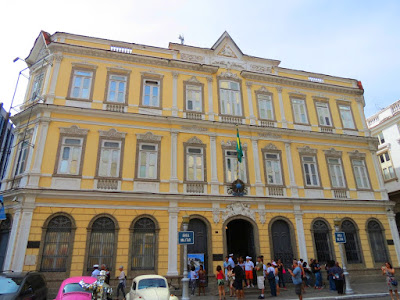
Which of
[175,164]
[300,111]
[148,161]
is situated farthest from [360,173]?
[148,161]

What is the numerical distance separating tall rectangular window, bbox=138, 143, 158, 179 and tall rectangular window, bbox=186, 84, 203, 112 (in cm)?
371

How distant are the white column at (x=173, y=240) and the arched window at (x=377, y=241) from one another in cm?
1261

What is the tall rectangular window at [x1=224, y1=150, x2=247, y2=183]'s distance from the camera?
1763 cm

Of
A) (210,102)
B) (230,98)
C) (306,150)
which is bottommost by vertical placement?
(306,150)

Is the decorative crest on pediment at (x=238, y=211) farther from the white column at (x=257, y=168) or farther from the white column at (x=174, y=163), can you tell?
the white column at (x=174, y=163)

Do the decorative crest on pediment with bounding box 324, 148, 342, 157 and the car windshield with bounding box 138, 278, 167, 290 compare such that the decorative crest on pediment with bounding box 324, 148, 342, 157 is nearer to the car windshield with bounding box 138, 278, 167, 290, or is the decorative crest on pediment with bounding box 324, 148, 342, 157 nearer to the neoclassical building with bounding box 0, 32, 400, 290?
the neoclassical building with bounding box 0, 32, 400, 290

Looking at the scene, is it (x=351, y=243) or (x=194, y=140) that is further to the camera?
(x=351, y=243)

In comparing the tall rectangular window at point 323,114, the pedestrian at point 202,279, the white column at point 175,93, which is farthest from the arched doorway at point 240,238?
the tall rectangular window at point 323,114

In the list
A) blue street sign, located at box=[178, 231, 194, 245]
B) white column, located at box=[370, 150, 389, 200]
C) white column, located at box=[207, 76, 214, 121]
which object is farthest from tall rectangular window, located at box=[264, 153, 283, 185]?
white column, located at box=[370, 150, 389, 200]

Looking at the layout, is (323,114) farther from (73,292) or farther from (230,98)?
(73,292)

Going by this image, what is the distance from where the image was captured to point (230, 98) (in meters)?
19.7

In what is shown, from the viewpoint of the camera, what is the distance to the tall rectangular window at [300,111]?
2069cm

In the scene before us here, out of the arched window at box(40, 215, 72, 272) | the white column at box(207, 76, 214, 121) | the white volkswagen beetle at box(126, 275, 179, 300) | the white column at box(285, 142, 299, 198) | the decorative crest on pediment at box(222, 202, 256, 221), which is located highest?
the white column at box(207, 76, 214, 121)

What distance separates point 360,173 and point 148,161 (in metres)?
14.8
